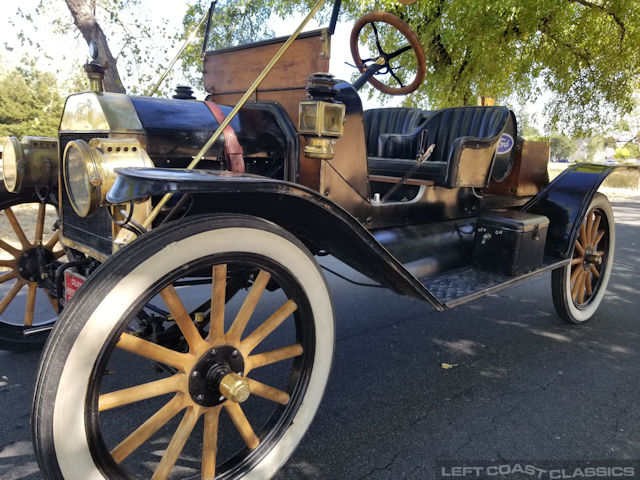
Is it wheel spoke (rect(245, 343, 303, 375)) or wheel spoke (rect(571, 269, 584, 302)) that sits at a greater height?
wheel spoke (rect(245, 343, 303, 375))

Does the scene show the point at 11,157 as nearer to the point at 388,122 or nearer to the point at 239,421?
the point at 239,421

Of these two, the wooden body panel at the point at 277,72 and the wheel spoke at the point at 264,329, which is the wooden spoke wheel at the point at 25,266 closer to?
the wooden body panel at the point at 277,72

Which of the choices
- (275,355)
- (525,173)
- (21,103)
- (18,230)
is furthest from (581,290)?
(21,103)

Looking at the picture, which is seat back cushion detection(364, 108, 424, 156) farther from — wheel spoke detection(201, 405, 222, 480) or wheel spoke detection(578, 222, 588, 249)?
wheel spoke detection(201, 405, 222, 480)

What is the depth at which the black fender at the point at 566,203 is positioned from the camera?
3096 mm

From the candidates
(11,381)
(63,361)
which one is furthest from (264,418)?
(11,381)

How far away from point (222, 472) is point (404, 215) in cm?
167

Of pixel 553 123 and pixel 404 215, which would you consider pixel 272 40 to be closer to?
pixel 404 215

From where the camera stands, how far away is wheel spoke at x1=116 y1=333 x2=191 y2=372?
1.33 meters

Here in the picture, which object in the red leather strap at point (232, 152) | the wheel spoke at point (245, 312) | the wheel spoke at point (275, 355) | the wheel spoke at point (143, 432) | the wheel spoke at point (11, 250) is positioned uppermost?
the red leather strap at point (232, 152)

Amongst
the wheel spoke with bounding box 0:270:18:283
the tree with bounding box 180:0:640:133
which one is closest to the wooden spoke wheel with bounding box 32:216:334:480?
the wheel spoke with bounding box 0:270:18:283

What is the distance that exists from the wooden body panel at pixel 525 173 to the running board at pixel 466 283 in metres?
0.65

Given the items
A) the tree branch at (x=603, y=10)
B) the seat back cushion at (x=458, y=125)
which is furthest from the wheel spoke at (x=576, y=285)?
the tree branch at (x=603, y=10)

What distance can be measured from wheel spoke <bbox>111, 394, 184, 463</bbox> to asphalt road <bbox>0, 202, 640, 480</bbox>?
0.62m
